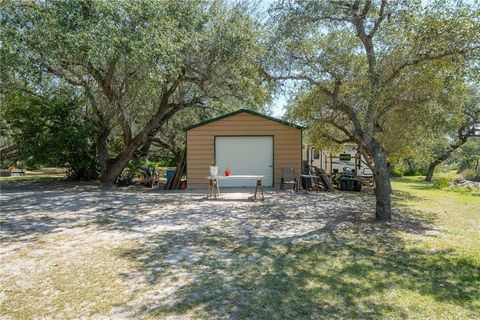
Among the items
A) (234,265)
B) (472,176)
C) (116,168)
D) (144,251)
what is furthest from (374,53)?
(472,176)

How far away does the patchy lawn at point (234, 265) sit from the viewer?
317 centimetres

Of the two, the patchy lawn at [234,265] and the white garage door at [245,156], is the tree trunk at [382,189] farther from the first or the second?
the white garage door at [245,156]

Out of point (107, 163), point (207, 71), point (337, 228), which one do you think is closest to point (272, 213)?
point (337, 228)

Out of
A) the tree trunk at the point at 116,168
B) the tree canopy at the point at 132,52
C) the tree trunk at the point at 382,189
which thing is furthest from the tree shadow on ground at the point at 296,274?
the tree trunk at the point at 116,168

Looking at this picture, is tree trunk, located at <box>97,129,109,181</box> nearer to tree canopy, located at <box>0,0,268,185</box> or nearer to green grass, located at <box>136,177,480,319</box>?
tree canopy, located at <box>0,0,268,185</box>

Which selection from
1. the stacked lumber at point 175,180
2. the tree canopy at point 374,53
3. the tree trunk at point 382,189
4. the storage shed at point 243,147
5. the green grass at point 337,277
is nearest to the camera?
the green grass at point 337,277

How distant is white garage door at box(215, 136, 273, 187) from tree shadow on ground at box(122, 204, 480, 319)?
6.91 meters

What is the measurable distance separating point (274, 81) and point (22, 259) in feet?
22.3

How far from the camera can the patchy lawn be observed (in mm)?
3166

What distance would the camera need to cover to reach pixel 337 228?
6438 mm

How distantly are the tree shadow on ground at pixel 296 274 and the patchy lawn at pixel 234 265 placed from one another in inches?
0.5

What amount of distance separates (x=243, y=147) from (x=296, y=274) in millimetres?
9070

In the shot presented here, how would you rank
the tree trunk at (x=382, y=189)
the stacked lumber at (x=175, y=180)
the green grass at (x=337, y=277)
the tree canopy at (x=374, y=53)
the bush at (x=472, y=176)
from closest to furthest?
1. the green grass at (x=337, y=277)
2. the tree canopy at (x=374, y=53)
3. the tree trunk at (x=382, y=189)
4. the stacked lumber at (x=175, y=180)
5. the bush at (x=472, y=176)

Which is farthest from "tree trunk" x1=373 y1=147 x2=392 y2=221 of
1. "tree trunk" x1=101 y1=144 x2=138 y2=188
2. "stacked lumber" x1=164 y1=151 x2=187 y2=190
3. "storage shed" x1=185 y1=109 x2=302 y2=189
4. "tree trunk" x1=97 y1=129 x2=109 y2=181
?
"tree trunk" x1=97 y1=129 x2=109 y2=181
